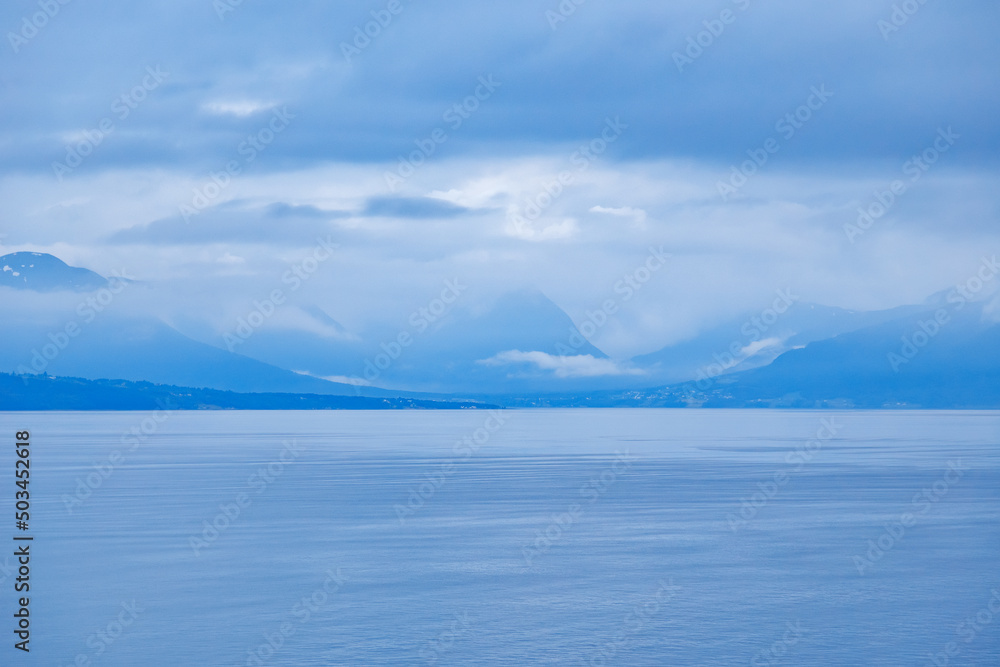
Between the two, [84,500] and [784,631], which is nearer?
[784,631]

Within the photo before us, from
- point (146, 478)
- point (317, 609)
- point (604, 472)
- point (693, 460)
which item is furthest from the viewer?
point (693, 460)

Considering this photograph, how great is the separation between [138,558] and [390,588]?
36.2 feet

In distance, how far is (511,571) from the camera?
127 feet

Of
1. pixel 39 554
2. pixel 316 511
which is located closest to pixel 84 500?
pixel 316 511

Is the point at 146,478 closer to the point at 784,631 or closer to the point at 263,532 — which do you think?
the point at 263,532

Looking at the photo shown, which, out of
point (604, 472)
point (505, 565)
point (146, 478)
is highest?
point (604, 472)

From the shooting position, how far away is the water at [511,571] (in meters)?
28.8

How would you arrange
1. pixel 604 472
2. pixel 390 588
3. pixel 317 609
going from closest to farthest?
pixel 317 609 → pixel 390 588 → pixel 604 472

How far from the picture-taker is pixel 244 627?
30609mm

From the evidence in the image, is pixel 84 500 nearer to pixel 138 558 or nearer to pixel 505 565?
pixel 138 558

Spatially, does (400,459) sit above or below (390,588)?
above

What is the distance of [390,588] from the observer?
35688mm

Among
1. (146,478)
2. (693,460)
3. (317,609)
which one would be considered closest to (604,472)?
(693,460)

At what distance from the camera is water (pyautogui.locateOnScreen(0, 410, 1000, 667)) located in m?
28.8
